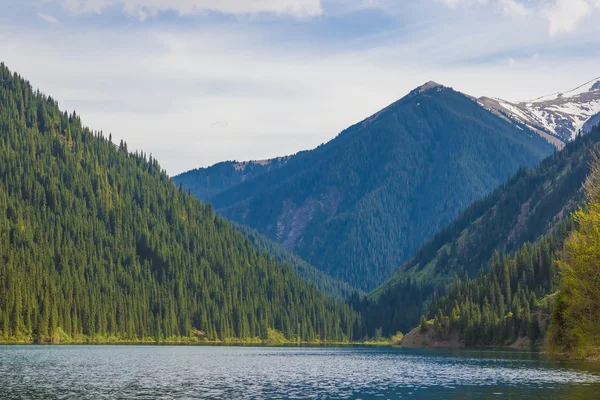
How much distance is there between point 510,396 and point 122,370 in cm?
5543

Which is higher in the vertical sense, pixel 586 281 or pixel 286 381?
pixel 586 281

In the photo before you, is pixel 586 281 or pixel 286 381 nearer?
pixel 286 381

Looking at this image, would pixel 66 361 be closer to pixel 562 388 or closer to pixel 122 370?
pixel 122 370

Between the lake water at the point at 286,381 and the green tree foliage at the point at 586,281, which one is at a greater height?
the green tree foliage at the point at 586,281

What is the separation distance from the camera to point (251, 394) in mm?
78812

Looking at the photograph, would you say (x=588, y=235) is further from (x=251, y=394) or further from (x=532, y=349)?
(x=532, y=349)

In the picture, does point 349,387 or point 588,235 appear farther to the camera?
point 588,235

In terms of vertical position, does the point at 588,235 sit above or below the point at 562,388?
above

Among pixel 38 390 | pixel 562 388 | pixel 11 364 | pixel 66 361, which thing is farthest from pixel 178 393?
pixel 66 361

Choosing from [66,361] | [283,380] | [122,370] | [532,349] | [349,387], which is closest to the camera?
[349,387]

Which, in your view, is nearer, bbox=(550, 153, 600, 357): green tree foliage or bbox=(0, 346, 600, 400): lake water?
bbox=(0, 346, 600, 400): lake water

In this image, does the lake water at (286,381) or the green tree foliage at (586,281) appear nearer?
the lake water at (286,381)

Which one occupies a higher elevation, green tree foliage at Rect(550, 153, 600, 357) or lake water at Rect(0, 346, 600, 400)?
green tree foliage at Rect(550, 153, 600, 357)

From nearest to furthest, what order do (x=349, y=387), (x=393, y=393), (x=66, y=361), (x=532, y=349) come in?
(x=393, y=393)
(x=349, y=387)
(x=66, y=361)
(x=532, y=349)
